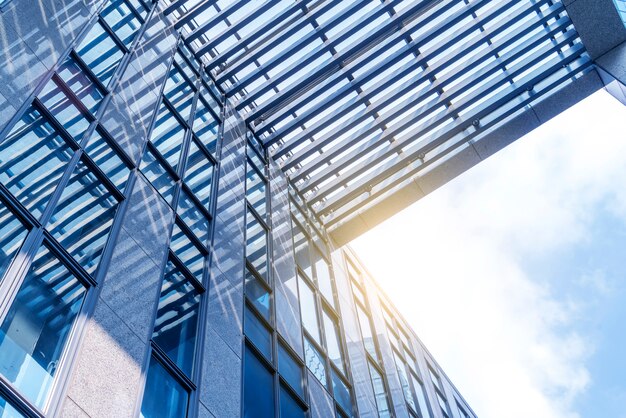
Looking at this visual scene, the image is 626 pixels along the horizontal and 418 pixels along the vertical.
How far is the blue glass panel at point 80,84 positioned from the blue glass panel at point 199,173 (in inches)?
103

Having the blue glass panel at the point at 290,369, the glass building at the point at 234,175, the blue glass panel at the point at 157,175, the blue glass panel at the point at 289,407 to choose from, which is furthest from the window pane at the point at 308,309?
the blue glass panel at the point at 157,175

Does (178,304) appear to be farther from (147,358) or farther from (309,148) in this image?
(309,148)

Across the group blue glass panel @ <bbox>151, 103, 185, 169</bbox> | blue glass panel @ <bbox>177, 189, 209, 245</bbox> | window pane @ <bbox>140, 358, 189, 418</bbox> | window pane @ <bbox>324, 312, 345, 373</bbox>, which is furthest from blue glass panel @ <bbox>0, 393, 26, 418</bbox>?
window pane @ <bbox>324, 312, 345, 373</bbox>

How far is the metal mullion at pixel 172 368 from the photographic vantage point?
927 centimetres

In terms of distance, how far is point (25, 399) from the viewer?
6688 mm

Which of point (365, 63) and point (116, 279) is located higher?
point (116, 279)

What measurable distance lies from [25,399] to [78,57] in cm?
632

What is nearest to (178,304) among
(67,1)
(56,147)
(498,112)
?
(56,147)

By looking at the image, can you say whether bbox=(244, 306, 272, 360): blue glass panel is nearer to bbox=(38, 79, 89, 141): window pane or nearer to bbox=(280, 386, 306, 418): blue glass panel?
bbox=(280, 386, 306, 418): blue glass panel

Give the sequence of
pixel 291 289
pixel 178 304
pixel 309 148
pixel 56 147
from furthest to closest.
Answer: pixel 309 148 → pixel 291 289 → pixel 178 304 → pixel 56 147

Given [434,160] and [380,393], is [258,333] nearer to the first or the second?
[380,393]

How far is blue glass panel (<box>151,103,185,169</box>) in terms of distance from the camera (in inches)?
506

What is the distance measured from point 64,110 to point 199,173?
4231mm

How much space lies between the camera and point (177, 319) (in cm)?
1031
